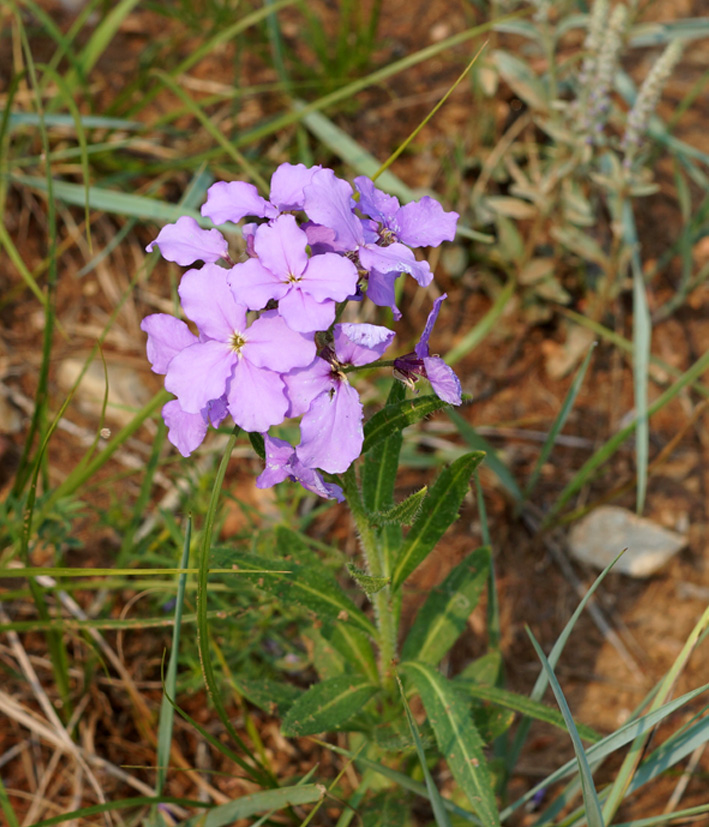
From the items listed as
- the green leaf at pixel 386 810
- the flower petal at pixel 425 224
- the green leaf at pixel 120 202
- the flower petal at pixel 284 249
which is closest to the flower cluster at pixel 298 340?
the flower petal at pixel 284 249

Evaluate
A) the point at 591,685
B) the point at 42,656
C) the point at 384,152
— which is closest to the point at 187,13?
the point at 384,152

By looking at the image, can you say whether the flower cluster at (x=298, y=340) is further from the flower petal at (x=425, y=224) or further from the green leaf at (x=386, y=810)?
the green leaf at (x=386, y=810)

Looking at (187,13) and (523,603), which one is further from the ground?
(187,13)

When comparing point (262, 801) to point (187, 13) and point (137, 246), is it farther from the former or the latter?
point (187, 13)

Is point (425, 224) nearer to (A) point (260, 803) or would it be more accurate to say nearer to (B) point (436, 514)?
(B) point (436, 514)

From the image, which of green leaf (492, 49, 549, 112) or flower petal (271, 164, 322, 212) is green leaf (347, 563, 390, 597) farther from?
green leaf (492, 49, 549, 112)

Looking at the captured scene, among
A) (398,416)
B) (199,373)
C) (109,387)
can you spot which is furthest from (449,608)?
(109,387)

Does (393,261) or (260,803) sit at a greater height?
(393,261)
